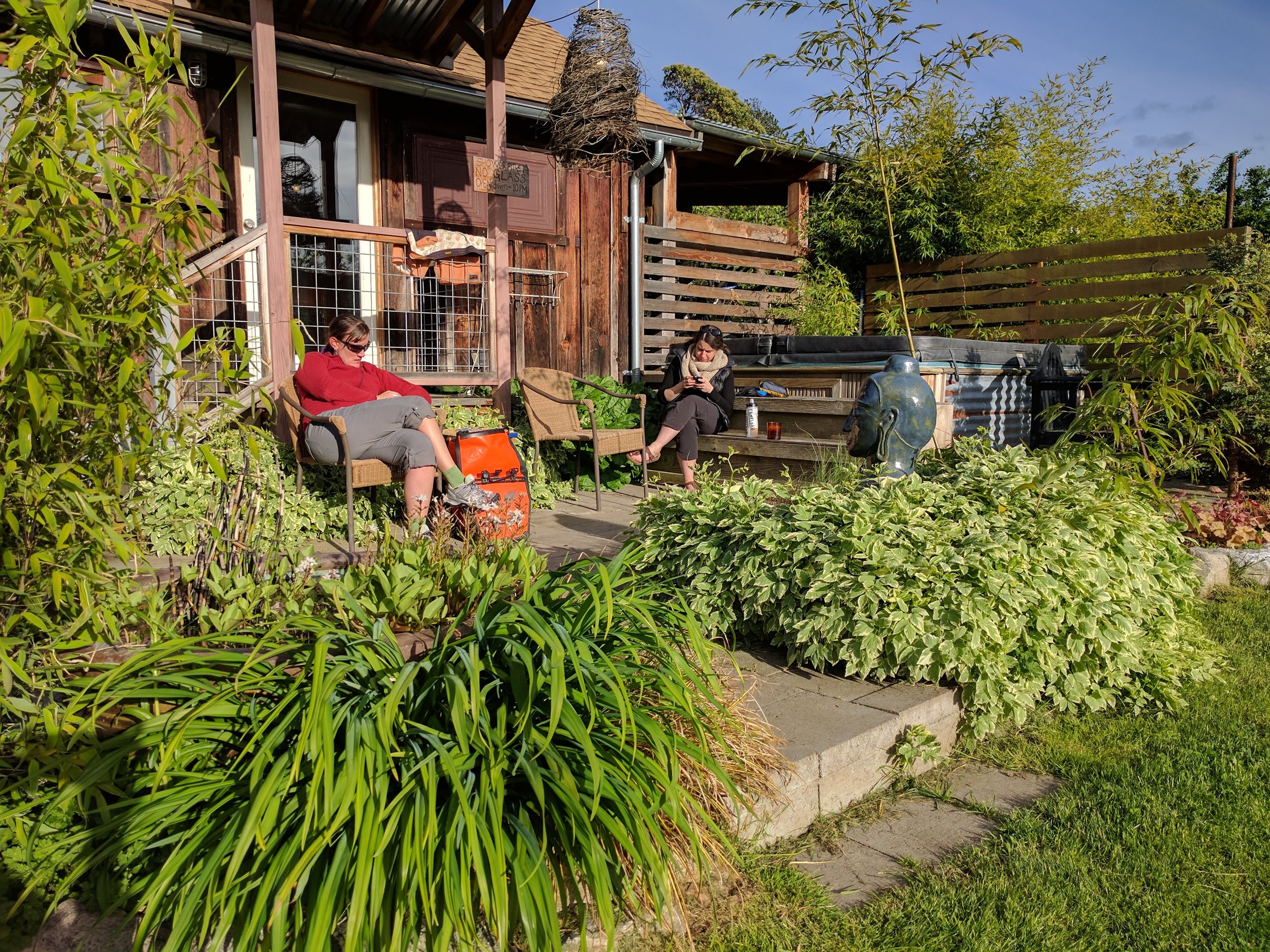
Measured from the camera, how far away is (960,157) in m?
11.4

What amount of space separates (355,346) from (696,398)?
253 cm

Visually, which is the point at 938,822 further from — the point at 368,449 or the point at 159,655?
the point at 368,449

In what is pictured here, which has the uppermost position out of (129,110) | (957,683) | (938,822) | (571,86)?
(571,86)

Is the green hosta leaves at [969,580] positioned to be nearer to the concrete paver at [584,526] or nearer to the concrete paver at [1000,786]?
the concrete paver at [1000,786]

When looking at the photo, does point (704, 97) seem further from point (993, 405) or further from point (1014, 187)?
point (993, 405)

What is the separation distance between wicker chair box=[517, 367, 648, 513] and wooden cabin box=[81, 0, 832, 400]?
338 millimetres

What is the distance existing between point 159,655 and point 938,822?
1.98m

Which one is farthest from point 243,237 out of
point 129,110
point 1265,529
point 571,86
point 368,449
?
point 1265,529

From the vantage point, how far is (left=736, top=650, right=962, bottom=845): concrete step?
2.23 meters

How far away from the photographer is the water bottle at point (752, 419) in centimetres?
671

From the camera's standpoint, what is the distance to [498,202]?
20.6ft

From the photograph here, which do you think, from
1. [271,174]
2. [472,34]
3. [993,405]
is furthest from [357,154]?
[993,405]

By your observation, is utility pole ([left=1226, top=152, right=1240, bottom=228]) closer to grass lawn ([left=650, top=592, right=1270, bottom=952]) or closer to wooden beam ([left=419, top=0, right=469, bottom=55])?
wooden beam ([left=419, top=0, right=469, bottom=55])

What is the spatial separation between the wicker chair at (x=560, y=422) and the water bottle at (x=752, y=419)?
2.83 feet
